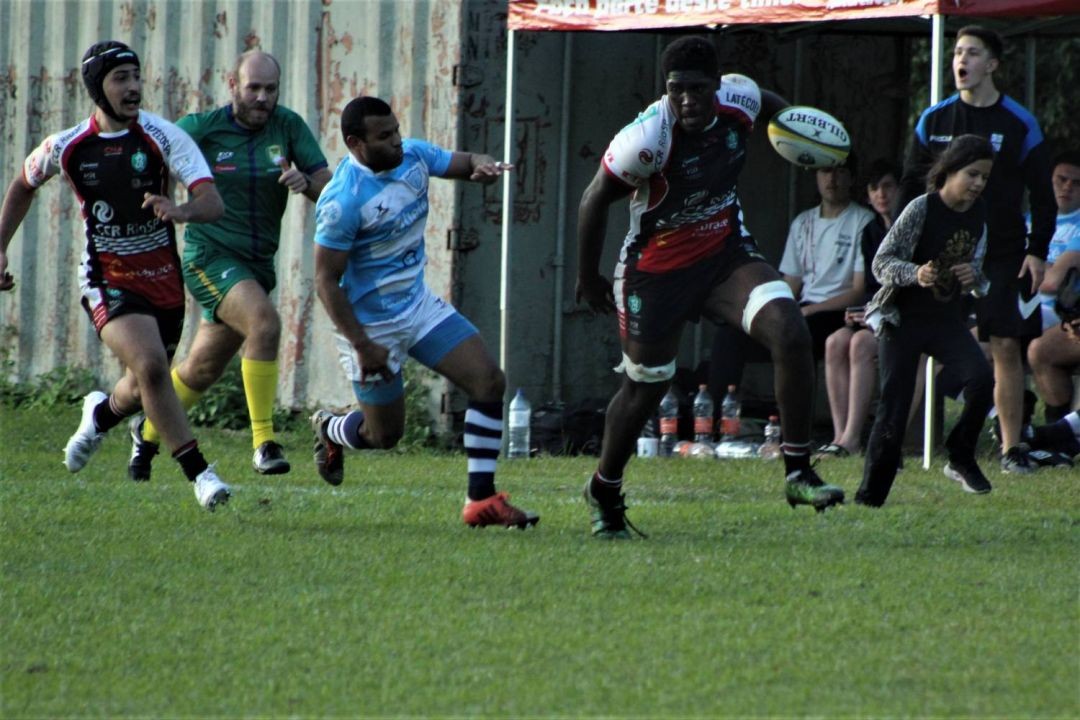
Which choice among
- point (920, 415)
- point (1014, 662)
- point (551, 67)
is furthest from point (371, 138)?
point (920, 415)

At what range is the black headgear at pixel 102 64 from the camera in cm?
822

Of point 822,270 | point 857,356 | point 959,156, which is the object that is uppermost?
point 959,156

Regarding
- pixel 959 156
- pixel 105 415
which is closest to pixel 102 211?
pixel 105 415

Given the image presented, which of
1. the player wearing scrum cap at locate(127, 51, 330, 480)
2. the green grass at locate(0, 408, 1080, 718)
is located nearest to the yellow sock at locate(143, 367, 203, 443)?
the player wearing scrum cap at locate(127, 51, 330, 480)

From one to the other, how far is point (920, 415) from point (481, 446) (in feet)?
18.3

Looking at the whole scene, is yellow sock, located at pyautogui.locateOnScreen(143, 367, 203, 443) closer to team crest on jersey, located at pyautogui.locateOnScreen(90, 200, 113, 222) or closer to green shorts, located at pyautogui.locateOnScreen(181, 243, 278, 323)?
green shorts, located at pyautogui.locateOnScreen(181, 243, 278, 323)

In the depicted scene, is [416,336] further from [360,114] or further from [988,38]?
[988,38]

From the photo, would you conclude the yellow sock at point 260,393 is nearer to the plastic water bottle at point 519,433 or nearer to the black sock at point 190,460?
the black sock at point 190,460

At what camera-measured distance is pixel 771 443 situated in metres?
11.8

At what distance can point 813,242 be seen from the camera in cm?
1232

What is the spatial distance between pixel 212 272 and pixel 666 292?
3.05 metres

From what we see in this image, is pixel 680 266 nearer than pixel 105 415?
Yes

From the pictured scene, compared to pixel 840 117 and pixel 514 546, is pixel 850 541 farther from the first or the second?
pixel 840 117

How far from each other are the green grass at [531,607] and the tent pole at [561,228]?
3271 mm
